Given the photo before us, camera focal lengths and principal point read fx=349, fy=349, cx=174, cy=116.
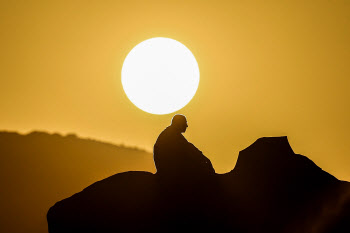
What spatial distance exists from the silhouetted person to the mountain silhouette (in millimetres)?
238

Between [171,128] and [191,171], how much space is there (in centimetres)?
135

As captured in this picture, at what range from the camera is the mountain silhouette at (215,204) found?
9117 mm

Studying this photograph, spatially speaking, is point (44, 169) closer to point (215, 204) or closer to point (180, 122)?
point (180, 122)

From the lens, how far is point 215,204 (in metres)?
9.34

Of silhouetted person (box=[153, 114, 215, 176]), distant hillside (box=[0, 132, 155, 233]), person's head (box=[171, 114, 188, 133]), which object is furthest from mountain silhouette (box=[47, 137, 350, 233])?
distant hillside (box=[0, 132, 155, 233])

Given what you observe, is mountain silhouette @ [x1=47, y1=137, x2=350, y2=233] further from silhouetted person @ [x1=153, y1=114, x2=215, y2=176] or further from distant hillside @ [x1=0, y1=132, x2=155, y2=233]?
distant hillside @ [x1=0, y1=132, x2=155, y2=233]

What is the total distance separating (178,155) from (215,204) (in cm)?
169

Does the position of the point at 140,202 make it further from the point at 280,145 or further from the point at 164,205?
the point at 280,145

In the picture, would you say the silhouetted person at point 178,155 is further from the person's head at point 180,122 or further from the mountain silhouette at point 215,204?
the mountain silhouette at point 215,204

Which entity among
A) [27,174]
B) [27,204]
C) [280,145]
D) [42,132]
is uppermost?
[42,132]

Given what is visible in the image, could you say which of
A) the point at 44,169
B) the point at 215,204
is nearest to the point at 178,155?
the point at 215,204

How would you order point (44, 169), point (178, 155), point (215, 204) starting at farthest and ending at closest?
point (44, 169) < point (178, 155) < point (215, 204)

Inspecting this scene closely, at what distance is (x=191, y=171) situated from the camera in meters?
9.66

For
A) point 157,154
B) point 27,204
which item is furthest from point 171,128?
point 27,204
